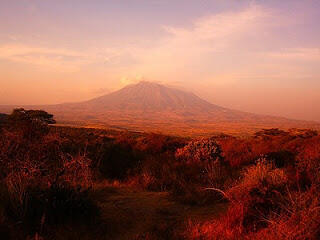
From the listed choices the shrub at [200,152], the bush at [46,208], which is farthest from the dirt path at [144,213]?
the shrub at [200,152]

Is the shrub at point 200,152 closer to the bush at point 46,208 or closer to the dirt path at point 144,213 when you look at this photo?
the dirt path at point 144,213

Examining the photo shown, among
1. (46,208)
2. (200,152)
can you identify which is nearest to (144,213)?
(46,208)

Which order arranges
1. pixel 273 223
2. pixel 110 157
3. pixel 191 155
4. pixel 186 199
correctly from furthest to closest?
pixel 191 155 < pixel 110 157 < pixel 186 199 < pixel 273 223

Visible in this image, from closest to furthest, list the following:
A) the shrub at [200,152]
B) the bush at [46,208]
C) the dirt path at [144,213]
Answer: the bush at [46,208], the dirt path at [144,213], the shrub at [200,152]

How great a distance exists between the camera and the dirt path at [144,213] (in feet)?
14.5

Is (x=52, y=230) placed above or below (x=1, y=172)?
below

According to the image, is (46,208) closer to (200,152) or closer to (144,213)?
(144,213)

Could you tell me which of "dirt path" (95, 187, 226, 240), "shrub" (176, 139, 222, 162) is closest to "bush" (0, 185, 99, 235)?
"dirt path" (95, 187, 226, 240)

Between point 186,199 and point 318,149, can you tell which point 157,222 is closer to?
point 186,199

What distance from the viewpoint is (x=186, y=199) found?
19.9ft

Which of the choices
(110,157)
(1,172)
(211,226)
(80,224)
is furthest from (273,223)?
(110,157)

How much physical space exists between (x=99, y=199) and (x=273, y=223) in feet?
12.3

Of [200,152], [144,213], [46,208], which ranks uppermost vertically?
[46,208]

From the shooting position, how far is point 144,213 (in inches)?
209
